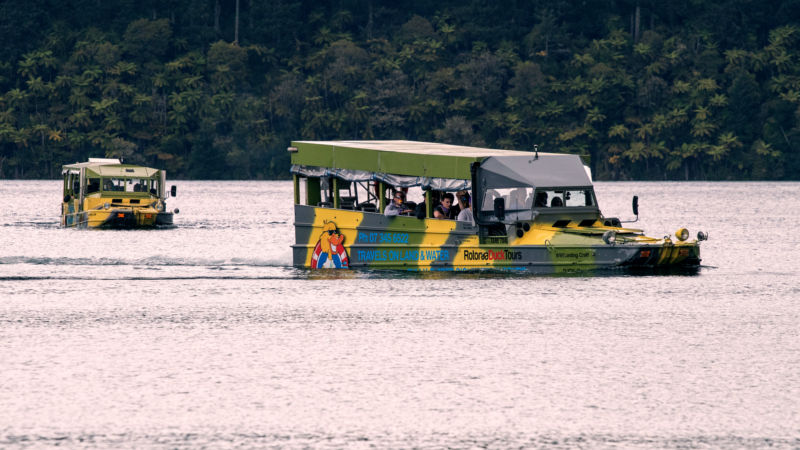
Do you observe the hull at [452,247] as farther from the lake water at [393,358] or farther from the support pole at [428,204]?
the lake water at [393,358]

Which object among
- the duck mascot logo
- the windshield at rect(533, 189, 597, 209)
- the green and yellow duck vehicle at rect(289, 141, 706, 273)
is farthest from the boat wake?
the windshield at rect(533, 189, 597, 209)

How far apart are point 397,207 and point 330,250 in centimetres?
222

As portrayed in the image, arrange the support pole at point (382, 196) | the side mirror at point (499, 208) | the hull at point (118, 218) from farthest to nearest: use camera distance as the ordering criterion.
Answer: the hull at point (118, 218)
the support pole at point (382, 196)
the side mirror at point (499, 208)

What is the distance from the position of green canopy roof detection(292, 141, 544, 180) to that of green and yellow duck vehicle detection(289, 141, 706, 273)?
26 millimetres

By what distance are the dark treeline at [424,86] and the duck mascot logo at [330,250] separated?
327 feet

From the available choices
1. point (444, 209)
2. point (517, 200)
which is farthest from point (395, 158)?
point (517, 200)

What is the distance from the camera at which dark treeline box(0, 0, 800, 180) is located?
425 ft

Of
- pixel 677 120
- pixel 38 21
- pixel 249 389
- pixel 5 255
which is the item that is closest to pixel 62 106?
pixel 38 21

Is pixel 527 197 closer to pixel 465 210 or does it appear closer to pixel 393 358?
pixel 465 210

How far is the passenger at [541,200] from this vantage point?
1164 inches

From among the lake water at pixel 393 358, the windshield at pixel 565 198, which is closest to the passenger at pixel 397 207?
the lake water at pixel 393 358

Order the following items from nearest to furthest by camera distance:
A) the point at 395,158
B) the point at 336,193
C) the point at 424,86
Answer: the point at 395,158 → the point at 336,193 → the point at 424,86

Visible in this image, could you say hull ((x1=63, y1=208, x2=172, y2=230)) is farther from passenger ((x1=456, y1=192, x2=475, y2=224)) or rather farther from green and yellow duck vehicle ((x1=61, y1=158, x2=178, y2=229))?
passenger ((x1=456, y1=192, x2=475, y2=224))

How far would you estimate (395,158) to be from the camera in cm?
3055
